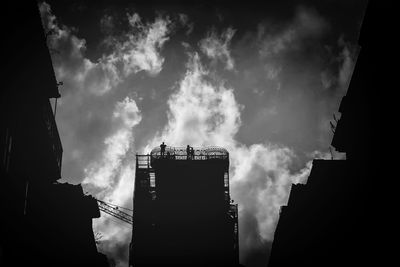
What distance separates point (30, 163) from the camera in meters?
14.5

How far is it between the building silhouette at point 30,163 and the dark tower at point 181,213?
2101 cm

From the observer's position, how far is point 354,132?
16.5 meters

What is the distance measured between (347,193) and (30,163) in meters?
13.3

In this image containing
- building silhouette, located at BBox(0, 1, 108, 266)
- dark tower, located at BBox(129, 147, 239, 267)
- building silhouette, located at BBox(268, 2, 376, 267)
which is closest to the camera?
building silhouette, located at BBox(0, 1, 108, 266)

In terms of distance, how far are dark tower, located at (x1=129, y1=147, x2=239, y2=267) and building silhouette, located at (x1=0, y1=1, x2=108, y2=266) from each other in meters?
21.0

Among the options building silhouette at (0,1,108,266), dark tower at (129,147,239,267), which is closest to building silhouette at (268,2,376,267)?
building silhouette at (0,1,108,266)

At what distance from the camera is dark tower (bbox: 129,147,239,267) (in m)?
40.5

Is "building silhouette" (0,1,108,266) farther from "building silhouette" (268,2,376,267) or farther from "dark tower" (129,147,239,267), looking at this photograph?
"dark tower" (129,147,239,267)

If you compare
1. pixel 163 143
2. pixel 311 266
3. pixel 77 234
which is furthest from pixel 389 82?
pixel 163 143

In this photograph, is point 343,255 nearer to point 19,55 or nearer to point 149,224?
point 19,55

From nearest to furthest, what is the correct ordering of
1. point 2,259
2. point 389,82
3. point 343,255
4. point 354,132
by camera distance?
point 2,259 → point 389,82 → point 354,132 → point 343,255

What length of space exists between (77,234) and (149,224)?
21465 mm

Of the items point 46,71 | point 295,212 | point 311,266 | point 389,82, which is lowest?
point 311,266

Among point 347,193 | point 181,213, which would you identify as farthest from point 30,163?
point 181,213
